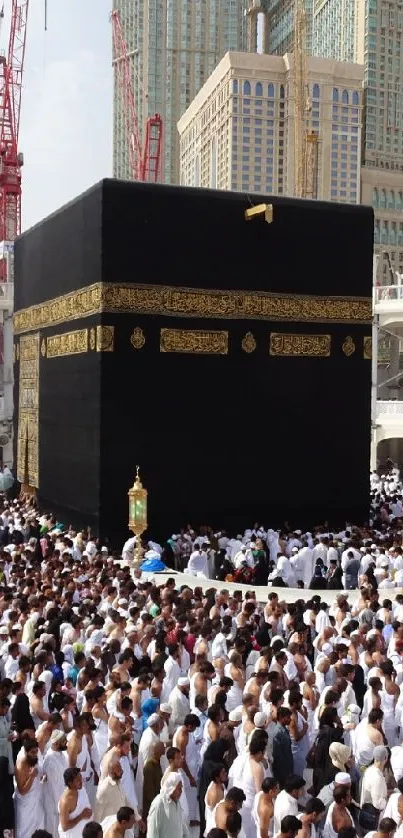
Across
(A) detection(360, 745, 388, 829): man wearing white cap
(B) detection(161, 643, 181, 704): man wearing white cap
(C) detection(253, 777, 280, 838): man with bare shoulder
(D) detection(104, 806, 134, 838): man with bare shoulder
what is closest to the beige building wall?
(B) detection(161, 643, 181, 704): man wearing white cap

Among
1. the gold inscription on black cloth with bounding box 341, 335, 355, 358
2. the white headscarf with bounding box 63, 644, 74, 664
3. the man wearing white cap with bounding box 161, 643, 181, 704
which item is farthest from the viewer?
the gold inscription on black cloth with bounding box 341, 335, 355, 358

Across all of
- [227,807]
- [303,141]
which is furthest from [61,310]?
[303,141]

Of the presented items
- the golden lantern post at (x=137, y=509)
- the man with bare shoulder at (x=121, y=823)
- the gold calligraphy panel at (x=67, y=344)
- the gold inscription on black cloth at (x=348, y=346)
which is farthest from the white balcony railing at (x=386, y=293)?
the man with bare shoulder at (x=121, y=823)

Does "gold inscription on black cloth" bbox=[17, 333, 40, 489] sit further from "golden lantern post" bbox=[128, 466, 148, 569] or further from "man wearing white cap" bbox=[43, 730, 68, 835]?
"man wearing white cap" bbox=[43, 730, 68, 835]

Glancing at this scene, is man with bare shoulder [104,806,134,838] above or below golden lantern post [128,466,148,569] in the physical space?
below

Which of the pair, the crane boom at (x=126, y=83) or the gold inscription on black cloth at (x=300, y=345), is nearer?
the gold inscription on black cloth at (x=300, y=345)

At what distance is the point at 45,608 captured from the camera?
873 cm

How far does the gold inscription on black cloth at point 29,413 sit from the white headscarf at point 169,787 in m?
15.6

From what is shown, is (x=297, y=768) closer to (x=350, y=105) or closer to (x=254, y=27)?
(x=350, y=105)

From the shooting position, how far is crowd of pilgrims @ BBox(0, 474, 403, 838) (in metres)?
4.95

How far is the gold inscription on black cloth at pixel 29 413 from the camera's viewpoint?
2042cm

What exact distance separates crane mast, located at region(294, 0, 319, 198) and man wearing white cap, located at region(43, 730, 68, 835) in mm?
66280

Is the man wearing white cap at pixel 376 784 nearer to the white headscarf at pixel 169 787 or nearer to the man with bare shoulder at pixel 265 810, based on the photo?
the man with bare shoulder at pixel 265 810

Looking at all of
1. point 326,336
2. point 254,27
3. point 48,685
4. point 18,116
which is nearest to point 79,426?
point 326,336
